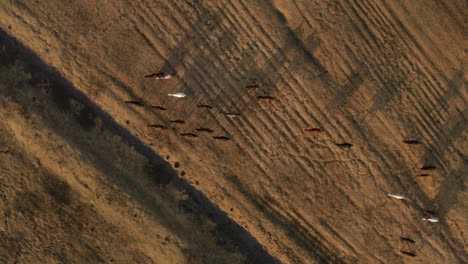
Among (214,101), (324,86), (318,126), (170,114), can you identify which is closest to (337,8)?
(324,86)

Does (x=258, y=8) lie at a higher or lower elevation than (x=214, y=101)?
higher

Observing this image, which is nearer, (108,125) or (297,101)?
(297,101)

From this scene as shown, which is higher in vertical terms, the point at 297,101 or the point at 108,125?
the point at 297,101

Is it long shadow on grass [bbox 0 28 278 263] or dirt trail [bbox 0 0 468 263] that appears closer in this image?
dirt trail [bbox 0 0 468 263]

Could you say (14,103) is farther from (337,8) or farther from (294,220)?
Answer: (337,8)
